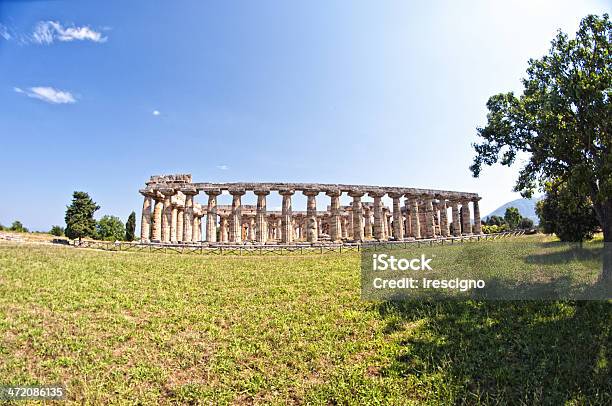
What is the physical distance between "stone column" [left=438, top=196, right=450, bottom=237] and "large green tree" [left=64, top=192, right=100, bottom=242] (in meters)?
56.2

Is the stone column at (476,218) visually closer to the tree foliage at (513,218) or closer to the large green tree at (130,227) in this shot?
the tree foliage at (513,218)

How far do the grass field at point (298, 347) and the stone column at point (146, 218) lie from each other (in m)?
31.3

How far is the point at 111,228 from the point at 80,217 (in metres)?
21.4

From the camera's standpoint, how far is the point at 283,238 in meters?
45.9

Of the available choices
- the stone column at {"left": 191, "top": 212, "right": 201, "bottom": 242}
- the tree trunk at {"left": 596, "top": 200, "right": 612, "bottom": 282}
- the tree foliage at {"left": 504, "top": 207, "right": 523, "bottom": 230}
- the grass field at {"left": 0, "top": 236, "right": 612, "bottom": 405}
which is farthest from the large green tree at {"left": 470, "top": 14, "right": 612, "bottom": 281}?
the tree foliage at {"left": 504, "top": 207, "right": 523, "bottom": 230}

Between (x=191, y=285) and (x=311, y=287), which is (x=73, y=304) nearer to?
(x=191, y=285)

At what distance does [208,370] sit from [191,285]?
8806mm

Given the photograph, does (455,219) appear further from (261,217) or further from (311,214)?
(261,217)

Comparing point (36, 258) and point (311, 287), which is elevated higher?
point (36, 258)

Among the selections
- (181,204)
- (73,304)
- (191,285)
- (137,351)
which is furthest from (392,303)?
(181,204)

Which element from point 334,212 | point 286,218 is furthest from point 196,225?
point 334,212

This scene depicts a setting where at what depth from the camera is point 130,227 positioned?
6656cm

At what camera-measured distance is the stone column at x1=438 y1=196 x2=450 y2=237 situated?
5356 cm

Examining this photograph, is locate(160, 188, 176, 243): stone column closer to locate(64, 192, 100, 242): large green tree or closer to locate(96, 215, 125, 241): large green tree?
locate(64, 192, 100, 242): large green tree
